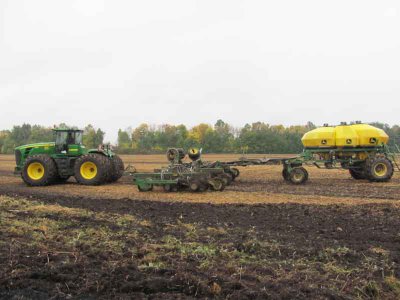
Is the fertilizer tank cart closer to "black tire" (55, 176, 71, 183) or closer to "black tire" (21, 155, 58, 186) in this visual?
"black tire" (55, 176, 71, 183)

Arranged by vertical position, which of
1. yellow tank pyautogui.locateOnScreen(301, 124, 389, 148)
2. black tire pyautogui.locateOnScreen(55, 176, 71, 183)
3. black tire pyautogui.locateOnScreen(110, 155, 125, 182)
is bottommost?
black tire pyautogui.locateOnScreen(55, 176, 71, 183)

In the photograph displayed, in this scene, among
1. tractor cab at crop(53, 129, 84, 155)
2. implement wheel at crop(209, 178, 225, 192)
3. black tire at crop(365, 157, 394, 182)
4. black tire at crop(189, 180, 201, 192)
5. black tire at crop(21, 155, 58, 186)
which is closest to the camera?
black tire at crop(189, 180, 201, 192)

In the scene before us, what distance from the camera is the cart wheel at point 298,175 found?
18.4 metres

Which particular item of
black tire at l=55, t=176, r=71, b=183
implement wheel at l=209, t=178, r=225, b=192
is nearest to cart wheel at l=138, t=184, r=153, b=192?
implement wheel at l=209, t=178, r=225, b=192

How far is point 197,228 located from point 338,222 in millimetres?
3363

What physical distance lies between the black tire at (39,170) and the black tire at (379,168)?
45.5ft

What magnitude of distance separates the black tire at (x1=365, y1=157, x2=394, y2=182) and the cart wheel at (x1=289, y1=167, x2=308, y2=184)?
111 inches

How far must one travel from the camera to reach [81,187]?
17.4m

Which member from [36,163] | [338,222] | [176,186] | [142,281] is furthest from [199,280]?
[36,163]

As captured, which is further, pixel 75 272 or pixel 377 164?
pixel 377 164

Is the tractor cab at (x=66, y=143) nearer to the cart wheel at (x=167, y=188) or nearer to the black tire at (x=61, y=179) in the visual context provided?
the black tire at (x=61, y=179)

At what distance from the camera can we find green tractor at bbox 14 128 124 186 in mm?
17672

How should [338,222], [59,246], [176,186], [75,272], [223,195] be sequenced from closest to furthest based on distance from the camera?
[75,272] < [59,246] < [338,222] < [223,195] < [176,186]

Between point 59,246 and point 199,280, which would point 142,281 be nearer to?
point 199,280
